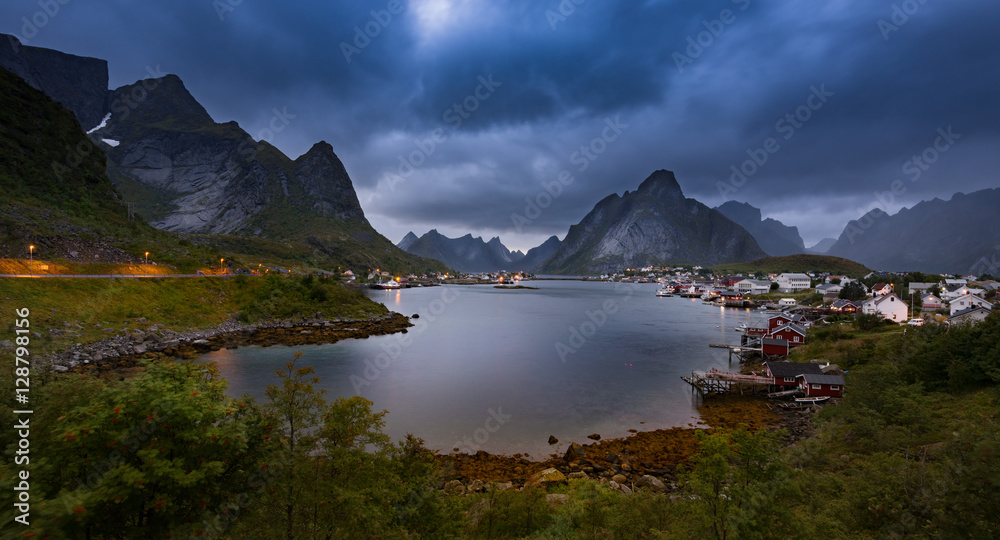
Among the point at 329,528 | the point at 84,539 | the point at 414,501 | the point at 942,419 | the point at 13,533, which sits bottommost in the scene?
the point at 942,419

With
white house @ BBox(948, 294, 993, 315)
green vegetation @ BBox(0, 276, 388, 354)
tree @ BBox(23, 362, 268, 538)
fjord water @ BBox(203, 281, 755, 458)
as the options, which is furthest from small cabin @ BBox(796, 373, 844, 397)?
green vegetation @ BBox(0, 276, 388, 354)

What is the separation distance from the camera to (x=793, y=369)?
105 feet

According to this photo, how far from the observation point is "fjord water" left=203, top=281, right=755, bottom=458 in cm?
2512

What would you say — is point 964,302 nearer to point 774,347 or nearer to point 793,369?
point 774,347

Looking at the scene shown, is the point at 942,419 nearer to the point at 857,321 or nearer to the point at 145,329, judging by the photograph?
the point at 857,321

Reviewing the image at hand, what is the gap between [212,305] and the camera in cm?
5122

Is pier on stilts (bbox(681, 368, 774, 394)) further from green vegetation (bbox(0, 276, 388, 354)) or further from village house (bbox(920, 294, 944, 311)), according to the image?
village house (bbox(920, 294, 944, 311))

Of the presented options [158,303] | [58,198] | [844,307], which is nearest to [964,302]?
[844,307]

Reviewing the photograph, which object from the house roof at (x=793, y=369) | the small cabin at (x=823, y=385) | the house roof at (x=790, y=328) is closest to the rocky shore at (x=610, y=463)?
the small cabin at (x=823, y=385)

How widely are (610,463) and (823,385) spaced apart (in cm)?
2215

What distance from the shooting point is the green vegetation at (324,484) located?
5.63 meters

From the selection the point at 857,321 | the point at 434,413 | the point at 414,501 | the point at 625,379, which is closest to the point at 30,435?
the point at 414,501

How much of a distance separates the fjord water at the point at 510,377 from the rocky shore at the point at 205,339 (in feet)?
9.57

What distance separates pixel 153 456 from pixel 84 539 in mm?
1290
